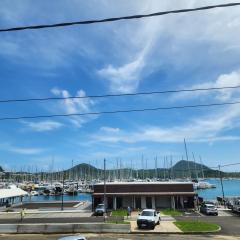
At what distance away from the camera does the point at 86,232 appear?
120 ft

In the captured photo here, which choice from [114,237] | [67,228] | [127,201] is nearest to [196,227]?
[114,237]

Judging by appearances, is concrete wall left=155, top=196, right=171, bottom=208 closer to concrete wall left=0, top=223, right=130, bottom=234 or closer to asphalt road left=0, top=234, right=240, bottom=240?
concrete wall left=0, top=223, right=130, bottom=234

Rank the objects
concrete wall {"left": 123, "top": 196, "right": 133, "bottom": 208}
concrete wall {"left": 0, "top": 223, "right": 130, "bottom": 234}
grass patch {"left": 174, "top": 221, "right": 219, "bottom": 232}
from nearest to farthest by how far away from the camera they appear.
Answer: concrete wall {"left": 0, "top": 223, "right": 130, "bottom": 234}
grass patch {"left": 174, "top": 221, "right": 219, "bottom": 232}
concrete wall {"left": 123, "top": 196, "right": 133, "bottom": 208}

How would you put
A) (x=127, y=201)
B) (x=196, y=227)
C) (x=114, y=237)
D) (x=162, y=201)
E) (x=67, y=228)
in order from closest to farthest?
(x=114, y=237) < (x=67, y=228) < (x=196, y=227) < (x=127, y=201) < (x=162, y=201)

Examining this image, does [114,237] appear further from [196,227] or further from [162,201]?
[162,201]

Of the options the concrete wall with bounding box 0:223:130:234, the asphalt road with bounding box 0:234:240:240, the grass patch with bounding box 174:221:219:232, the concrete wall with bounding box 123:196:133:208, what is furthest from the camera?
the concrete wall with bounding box 123:196:133:208

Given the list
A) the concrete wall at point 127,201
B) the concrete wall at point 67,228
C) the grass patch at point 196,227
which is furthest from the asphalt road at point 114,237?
the concrete wall at point 127,201

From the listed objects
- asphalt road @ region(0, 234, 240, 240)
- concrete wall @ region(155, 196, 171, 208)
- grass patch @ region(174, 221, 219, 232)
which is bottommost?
asphalt road @ region(0, 234, 240, 240)

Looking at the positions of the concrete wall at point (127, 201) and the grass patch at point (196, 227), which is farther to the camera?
the concrete wall at point (127, 201)

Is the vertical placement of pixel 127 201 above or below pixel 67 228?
above

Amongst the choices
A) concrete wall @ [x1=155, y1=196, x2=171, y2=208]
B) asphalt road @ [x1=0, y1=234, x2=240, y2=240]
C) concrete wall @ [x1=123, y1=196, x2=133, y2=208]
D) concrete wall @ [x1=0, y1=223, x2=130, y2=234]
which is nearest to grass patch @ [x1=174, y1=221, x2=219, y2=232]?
asphalt road @ [x1=0, y1=234, x2=240, y2=240]

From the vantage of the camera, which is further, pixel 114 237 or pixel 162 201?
pixel 162 201

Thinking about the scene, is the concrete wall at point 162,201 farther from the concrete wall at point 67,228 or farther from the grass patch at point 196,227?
the concrete wall at point 67,228

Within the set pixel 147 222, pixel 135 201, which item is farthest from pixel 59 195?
pixel 147 222
